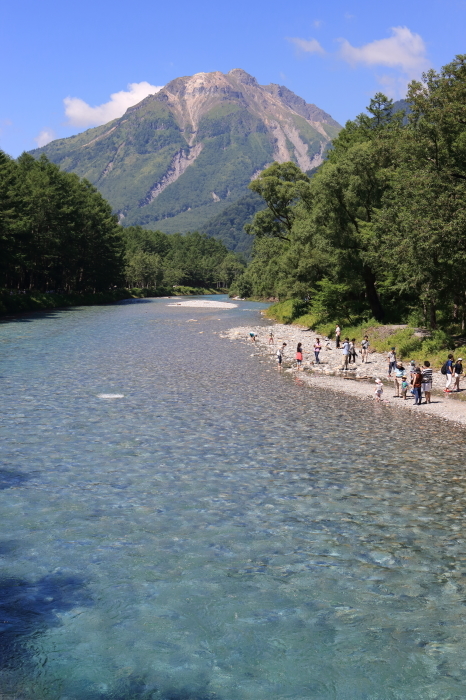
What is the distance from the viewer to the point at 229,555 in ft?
42.9

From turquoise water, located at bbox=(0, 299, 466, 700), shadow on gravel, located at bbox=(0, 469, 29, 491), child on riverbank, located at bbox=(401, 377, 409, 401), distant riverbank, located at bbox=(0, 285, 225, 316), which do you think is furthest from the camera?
distant riverbank, located at bbox=(0, 285, 225, 316)

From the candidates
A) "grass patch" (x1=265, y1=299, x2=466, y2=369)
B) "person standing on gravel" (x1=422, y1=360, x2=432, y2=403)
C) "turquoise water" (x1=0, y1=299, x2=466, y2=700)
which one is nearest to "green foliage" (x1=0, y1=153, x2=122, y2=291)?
"grass patch" (x1=265, y1=299, x2=466, y2=369)

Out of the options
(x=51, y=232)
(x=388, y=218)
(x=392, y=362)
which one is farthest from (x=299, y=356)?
(x=51, y=232)

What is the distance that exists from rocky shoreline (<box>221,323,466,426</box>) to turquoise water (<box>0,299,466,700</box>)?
2.67 metres

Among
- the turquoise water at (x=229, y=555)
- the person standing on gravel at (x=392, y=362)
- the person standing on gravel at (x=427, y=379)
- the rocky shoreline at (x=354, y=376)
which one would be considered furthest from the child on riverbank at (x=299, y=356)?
the turquoise water at (x=229, y=555)

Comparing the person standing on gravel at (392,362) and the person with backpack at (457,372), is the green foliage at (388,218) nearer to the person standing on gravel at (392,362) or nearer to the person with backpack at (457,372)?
the person standing on gravel at (392,362)

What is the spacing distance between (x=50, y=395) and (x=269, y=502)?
58.9 ft

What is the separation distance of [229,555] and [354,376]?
2762cm

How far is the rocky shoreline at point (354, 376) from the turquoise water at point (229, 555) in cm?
267

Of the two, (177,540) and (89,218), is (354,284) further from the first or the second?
(89,218)

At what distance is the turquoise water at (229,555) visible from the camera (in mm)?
9344

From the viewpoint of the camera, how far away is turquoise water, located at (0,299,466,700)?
9.34 metres

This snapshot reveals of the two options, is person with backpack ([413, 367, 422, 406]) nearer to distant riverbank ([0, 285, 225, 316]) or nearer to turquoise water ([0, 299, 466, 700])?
turquoise water ([0, 299, 466, 700])

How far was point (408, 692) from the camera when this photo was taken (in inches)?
350
